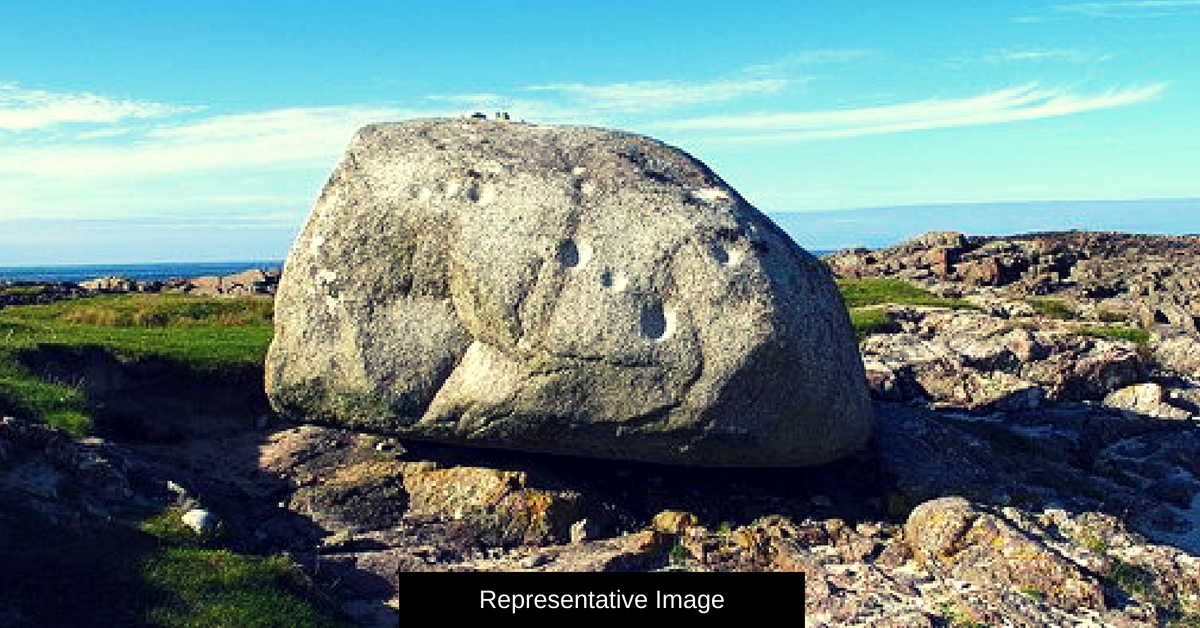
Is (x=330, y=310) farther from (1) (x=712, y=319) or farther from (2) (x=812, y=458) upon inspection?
(2) (x=812, y=458)

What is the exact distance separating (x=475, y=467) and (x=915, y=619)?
31.4 ft

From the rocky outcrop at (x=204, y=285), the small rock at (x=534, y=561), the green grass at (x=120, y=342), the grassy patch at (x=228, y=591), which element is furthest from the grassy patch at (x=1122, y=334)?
the rocky outcrop at (x=204, y=285)

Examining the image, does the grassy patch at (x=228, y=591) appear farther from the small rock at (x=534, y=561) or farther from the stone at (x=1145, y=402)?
the stone at (x=1145, y=402)

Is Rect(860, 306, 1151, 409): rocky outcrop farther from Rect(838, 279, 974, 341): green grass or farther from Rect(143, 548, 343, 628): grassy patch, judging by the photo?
Rect(143, 548, 343, 628): grassy patch

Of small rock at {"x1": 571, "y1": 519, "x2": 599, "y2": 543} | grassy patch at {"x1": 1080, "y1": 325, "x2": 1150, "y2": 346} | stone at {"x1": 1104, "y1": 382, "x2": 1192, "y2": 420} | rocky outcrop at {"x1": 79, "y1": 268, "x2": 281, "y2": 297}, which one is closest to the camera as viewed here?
small rock at {"x1": 571, "y1": 519, "x2": 599, "y2": 543}

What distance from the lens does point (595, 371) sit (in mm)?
19531

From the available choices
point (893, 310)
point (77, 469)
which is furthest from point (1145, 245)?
point (77, 469)

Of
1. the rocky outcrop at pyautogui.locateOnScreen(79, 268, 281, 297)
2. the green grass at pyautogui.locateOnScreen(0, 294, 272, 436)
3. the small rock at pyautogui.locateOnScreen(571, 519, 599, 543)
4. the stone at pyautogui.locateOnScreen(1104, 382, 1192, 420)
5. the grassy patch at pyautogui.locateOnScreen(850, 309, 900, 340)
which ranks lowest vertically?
the small rock at pyautogui.locateOnScreen(571, 519, 599, 543)

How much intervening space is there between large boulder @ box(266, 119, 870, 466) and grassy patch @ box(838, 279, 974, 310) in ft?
103

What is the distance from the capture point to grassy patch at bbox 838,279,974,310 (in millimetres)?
55263

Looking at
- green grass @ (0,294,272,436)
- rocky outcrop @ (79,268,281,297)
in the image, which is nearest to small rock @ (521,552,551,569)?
green grass @ (0,294,272,436)

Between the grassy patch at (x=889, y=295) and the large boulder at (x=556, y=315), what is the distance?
31397mm

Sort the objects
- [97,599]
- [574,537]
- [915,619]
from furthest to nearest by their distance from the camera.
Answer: [574,537]
[915,619]
[97,599]

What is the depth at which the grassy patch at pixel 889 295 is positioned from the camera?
55.3m
